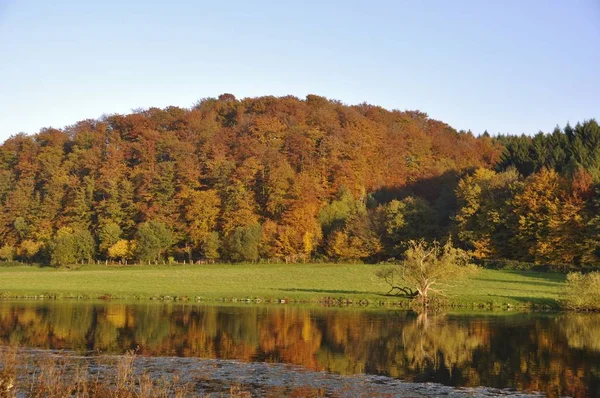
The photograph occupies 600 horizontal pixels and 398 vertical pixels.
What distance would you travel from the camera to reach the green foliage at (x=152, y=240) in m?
80.2

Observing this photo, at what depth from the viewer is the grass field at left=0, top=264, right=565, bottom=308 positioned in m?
48.0

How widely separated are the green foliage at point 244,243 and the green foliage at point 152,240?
24.9 feet

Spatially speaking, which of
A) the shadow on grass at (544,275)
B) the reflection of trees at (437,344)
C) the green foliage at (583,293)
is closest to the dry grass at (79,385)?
the reflection of trees at (437,344)

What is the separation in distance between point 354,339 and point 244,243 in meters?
46.9

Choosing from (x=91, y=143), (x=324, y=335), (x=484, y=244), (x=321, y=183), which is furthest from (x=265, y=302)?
(x=91, y=143)

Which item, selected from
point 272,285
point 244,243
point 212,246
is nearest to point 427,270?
point 272,285

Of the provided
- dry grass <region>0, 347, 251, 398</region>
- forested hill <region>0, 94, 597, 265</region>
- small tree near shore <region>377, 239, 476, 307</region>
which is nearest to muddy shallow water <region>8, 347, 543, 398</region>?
dry grass <region>0, 347, 251, 398</region>

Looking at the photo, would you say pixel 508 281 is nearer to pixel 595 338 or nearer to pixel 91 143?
pixel 595 338

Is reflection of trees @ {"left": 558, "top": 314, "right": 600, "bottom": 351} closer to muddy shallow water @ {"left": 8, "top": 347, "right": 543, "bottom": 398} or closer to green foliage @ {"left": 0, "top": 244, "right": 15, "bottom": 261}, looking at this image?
muddy shallow water @ {"left": 8, "top": 347, "right": 543, "bottom": 398}

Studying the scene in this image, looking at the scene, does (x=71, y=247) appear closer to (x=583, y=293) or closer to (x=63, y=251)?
(x=63, y=251)

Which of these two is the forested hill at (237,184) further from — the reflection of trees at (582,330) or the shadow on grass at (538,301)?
the reflection of trees at (582,330)

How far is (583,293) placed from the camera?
43406 mm

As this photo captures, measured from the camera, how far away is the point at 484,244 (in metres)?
67.6

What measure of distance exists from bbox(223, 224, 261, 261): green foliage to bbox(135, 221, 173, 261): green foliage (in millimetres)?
7592
